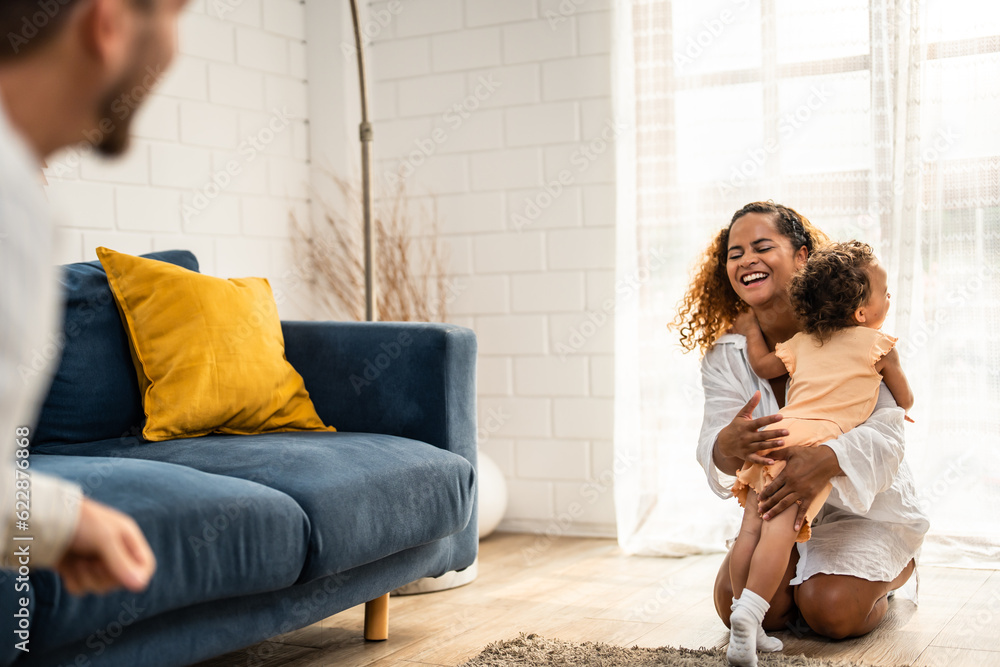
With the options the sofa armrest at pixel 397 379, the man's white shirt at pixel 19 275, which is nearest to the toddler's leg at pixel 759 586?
the sofa armrest at pixel 397 379

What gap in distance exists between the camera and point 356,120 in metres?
3.70

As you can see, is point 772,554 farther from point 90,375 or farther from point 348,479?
point 90,375

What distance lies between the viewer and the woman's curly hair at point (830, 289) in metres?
2.07

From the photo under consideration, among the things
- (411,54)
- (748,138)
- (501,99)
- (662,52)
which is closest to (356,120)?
(411,54)

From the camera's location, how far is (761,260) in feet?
7.43

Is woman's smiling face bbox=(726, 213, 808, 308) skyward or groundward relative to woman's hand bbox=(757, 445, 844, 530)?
skyward

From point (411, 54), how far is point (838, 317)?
2215 millimetres

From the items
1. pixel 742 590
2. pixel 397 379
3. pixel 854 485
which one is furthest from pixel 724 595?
pixel 397 379

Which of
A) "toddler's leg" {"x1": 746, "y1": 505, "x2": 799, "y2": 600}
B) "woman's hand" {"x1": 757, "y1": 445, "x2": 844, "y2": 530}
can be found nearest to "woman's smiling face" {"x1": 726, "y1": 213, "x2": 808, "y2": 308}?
"woman's hand" {"x1": 757, "y1": 445, "x2": 844, "y2": 530}

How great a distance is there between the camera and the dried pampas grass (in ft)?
11.7

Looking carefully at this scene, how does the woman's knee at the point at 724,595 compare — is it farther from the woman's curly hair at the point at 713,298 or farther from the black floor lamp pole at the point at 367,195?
the black floor lamp pole at the point at 367,195

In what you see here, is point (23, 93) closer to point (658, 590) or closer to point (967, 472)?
point (658, 590)

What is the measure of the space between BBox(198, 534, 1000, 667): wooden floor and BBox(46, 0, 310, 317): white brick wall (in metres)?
1.41

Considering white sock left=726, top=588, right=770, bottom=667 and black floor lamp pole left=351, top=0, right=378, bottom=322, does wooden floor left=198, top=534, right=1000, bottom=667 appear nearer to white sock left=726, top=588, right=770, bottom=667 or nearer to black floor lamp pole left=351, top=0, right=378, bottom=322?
white sock left=726, top=588, right=770, bottom=667
